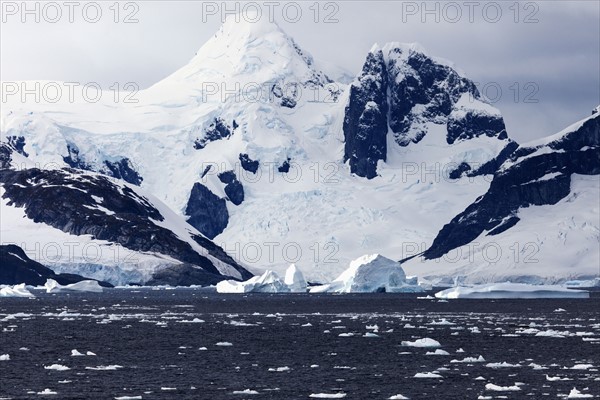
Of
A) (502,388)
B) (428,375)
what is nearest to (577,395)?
(502,388)

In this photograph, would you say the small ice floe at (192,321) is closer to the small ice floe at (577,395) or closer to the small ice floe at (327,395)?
the small ice floe at (327,395)

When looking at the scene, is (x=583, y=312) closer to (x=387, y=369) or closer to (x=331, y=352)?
(x=331, y=352)

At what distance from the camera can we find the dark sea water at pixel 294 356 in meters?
67.9

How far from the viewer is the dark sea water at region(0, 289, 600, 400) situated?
2672 inches

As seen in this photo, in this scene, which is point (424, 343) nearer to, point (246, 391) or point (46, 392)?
point (246, 391)

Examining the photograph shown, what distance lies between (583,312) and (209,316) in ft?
149

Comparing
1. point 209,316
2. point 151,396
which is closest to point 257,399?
point 151,396

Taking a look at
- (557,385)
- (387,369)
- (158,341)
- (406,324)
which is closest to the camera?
(557,385)

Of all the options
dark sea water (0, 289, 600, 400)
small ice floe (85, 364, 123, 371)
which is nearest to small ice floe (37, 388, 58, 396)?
dark sea water (0, 289, 600, 400)

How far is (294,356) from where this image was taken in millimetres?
88750

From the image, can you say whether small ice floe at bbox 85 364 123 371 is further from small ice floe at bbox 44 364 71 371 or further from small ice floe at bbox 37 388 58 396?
small ice floe at bbox 37 388 58 396

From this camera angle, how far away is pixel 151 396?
2562 inches

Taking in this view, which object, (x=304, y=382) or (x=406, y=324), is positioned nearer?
(x=304, y=382)

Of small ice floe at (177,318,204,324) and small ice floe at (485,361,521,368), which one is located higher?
small ice floe at (177,318,204,324)
